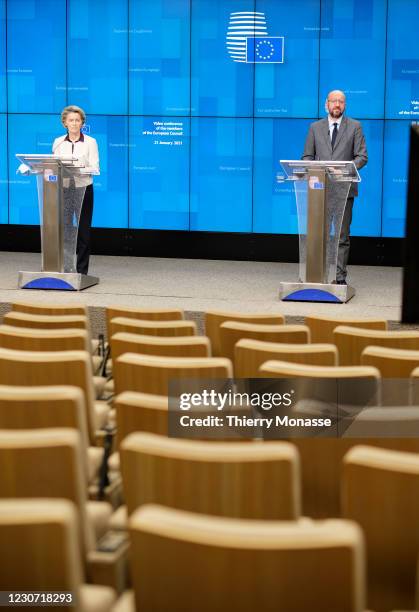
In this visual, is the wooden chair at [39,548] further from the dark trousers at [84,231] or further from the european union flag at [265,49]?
the european union flag at [265,49]

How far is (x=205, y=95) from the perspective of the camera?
1082 cm

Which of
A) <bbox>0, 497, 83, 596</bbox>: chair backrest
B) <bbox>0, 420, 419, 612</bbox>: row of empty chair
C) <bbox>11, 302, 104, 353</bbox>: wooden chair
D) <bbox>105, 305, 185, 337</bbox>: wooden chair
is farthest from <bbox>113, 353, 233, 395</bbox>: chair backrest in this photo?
<bbox>11, 302, 104, 353</bbox>: wooden chair

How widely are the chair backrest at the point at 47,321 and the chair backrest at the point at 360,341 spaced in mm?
1311

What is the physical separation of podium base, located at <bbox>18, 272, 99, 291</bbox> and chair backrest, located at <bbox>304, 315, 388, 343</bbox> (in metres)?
3.44

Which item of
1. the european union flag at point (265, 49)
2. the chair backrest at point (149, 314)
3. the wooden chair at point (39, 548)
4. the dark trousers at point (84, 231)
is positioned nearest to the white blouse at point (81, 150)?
the dark trousers at point (84, 231)

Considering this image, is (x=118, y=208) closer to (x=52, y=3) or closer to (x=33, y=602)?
(x=52, y=3)

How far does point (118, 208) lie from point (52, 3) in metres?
2.43

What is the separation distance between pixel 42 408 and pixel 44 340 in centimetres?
136

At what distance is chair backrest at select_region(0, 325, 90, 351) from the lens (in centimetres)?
428

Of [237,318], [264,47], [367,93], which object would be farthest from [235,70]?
[237,318]

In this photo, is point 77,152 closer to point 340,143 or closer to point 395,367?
point 340,143

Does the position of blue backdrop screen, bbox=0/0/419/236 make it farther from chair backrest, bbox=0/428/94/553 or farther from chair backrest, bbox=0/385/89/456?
chair backrest, bbox=0/428/94/553

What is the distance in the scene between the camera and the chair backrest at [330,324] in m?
5.10

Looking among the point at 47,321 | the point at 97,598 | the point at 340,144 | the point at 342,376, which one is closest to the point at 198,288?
the point at 340,144
